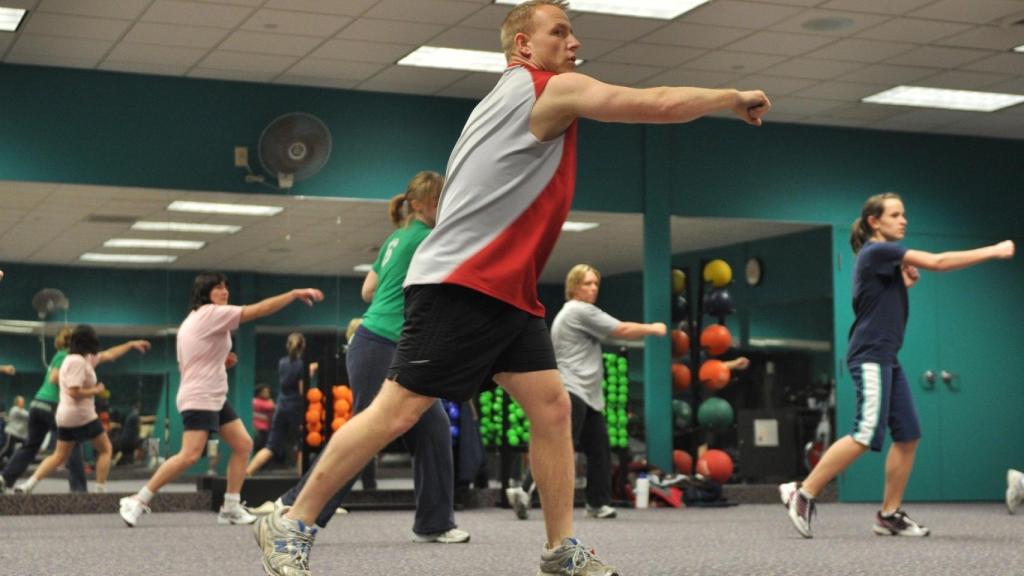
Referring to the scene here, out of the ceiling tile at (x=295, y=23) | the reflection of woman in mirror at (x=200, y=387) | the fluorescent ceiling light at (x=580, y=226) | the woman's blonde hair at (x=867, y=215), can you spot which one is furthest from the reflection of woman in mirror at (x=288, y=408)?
the woman's blonde hair at (x=867, y=215)

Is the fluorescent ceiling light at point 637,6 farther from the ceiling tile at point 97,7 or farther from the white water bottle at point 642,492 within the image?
the white water bottle at point 642,492

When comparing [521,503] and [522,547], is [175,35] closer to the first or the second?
[521,503]

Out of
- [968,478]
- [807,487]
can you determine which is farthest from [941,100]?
[807,487]

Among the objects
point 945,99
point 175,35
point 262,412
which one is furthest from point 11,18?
point 945,99

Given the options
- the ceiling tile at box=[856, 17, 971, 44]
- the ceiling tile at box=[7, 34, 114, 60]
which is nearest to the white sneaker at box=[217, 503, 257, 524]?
the ceiling tile at box=[7, 34, 114, 60]

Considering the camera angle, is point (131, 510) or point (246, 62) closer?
point (131, 510)

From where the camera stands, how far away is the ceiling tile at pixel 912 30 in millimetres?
8344

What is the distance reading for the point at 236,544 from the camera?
570cm

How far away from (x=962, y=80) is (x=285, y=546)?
7.84m

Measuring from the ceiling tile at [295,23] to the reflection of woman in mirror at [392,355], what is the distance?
9.38ft

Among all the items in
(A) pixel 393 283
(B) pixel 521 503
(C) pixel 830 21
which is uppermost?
(C) pixel 830 21

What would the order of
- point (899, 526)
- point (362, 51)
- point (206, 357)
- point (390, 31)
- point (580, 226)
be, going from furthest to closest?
1. point (580, 226)
2. point (362, 51)
3. point (390, 31)
4. point (206, 357)
5. point (899, 526)

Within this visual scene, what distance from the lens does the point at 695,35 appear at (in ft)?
28.0

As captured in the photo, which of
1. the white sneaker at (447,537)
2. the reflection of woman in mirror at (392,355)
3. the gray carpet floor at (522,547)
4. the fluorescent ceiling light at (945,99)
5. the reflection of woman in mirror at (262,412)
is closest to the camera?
the gray carpet floor at (522,547)
